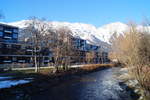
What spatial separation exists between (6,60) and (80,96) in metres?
40.3

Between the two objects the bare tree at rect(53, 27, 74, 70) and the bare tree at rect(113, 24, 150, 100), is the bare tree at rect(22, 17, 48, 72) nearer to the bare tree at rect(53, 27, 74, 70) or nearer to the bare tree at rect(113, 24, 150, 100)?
the bare tree at rect(53, 27, 74, 70)

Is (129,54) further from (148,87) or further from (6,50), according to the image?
(6,50)

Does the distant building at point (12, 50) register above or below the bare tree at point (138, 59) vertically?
above

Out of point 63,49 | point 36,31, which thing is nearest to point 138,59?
point 36,31

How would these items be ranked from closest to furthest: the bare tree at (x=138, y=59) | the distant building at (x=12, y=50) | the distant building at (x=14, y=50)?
the bare tree at (x=138, y=59) → the distant building at (x=14, y=50) → the distant building at (x=12, y=50)

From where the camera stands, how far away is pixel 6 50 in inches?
2178

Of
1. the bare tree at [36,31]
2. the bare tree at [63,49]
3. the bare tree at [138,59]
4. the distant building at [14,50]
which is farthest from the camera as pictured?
the distant building at [14,50]

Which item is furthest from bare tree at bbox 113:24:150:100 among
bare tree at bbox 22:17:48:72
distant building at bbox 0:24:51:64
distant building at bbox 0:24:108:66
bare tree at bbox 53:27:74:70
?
distant building at bbox 0:24:51:64

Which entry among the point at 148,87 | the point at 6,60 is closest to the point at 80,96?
the point at 148,87

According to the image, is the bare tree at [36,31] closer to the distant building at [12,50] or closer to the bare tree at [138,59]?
the distant building at [12,50]

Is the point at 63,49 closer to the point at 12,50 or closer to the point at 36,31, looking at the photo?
the point at 36,31

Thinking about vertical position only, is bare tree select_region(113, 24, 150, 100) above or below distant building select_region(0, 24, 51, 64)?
below

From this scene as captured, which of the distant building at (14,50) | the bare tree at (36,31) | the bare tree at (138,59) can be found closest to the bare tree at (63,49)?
the distant building at (14,50)

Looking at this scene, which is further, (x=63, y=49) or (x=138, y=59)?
(x=63, y=49)
